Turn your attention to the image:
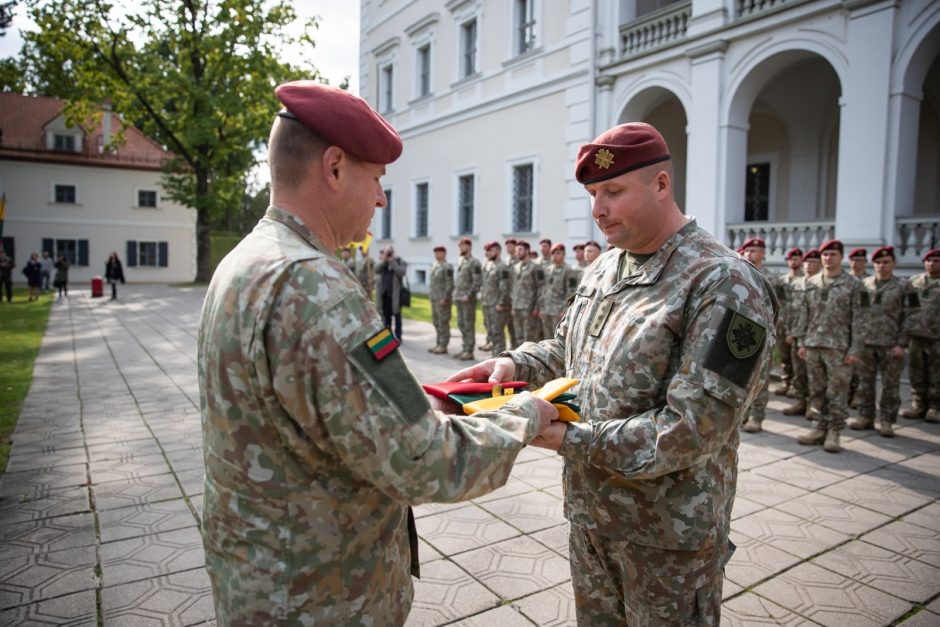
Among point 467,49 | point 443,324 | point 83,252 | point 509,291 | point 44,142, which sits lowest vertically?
point 443,324

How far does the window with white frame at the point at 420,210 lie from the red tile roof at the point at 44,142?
20582mm

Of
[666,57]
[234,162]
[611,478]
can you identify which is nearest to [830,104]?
[666,57]

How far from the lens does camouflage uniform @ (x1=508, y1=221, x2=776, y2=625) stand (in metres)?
1.85

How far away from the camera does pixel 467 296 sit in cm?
1281

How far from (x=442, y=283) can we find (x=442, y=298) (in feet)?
1.13

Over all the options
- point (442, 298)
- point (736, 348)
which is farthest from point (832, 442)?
point (442, 298)

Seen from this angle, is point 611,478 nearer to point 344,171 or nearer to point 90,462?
point 344,171

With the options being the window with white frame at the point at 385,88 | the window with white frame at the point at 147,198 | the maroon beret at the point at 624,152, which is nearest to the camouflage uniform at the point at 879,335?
the maroon beret at the point at 624,152

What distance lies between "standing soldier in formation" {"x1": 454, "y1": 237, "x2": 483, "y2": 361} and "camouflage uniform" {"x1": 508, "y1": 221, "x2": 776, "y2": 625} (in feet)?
32.3

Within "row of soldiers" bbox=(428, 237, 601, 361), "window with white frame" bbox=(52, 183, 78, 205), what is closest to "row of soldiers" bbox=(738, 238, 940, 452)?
"row of soldiers" bbox=(428, 237, 601, 361)

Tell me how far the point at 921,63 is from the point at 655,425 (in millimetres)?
11674

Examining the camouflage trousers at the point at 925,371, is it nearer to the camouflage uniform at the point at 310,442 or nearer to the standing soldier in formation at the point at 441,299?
the standing soldier in formation at the point at 441,299

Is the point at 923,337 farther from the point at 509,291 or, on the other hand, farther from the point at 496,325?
the point at 496,325

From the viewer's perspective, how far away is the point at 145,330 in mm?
15211
